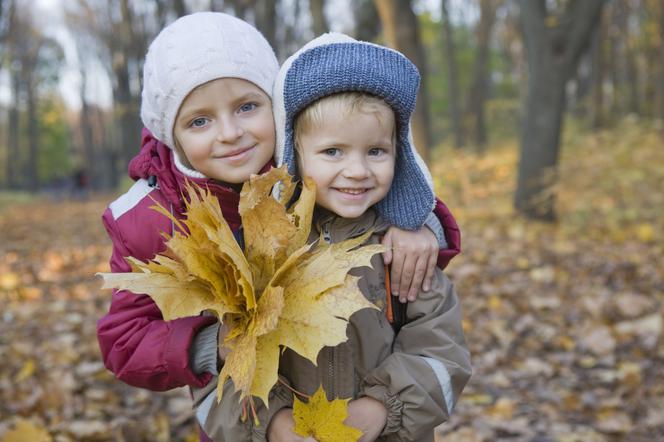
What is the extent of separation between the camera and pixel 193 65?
5.27 feet

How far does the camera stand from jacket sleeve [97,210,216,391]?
5.06 feet

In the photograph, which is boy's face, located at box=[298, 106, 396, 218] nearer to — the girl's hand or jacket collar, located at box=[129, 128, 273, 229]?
jacket collar, located at box=[129, 128, 273, 229]

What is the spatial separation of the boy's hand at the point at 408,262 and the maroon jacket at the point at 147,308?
132mm

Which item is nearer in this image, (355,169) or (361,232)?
(355,169)

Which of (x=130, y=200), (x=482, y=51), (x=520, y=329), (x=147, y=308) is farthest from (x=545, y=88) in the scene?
(x=482, y=51)

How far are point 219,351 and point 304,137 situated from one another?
2.03ft

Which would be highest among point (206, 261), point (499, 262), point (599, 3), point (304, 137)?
point (599, 3)

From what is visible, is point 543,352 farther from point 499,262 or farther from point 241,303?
point 241,303

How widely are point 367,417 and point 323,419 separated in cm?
16

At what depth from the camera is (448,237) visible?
1882 mm

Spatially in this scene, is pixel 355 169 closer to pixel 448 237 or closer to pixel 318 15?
pixel 448 237

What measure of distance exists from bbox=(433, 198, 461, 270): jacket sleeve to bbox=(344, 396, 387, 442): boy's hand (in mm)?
Result: 499

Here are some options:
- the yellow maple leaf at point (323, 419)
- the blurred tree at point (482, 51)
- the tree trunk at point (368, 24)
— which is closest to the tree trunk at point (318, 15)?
the tree trunk at point (368, 24)

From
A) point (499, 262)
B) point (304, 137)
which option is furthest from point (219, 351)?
point (499, 262)
